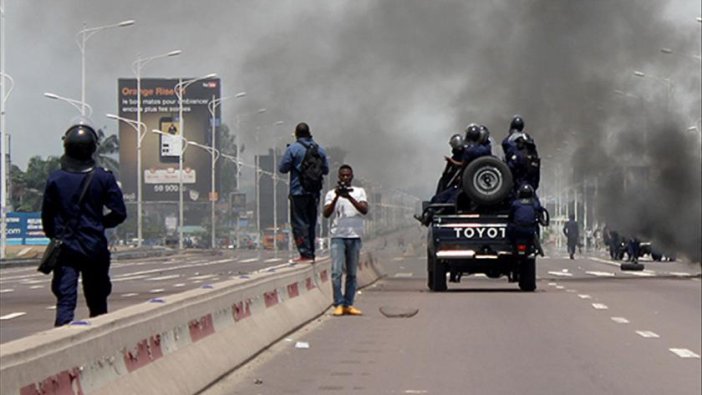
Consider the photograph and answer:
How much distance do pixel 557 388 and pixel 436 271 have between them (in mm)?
14004

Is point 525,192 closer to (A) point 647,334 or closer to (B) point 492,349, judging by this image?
(A) point 647,334

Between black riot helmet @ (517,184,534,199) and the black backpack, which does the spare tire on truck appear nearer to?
black riot helmet @ (517,184,534,199)

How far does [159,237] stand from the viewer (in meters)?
153

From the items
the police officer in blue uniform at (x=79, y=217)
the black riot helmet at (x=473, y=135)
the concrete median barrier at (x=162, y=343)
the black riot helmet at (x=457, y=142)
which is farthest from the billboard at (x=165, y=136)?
the police officer in blue uniform at (x=79, y=217)

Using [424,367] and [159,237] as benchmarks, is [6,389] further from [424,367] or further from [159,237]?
[159,237]

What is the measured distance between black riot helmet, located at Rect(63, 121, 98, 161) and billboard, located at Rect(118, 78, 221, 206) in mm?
91504

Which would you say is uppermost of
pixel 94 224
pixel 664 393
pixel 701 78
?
pixel 701 78

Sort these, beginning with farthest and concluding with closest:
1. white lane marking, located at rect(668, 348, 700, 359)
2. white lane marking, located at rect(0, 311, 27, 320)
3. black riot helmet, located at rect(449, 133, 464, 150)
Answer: black riot helmet, located at rect(449, 133, 464, 150) → white lane marking, located at rect(0, 311, 27, 320) → white lane marking, located at rect(668, 348, 700, 359)

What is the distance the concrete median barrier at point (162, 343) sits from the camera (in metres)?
7.45

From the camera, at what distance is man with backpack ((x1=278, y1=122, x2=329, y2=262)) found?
70.4ft

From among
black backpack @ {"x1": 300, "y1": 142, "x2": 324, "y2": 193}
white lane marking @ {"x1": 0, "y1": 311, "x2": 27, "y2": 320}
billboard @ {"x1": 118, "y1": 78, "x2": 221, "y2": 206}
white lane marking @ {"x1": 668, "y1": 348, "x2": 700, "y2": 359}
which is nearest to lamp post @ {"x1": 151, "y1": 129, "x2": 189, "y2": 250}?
billboard @ {"x1": 118, "y1": 78, "x2": 221, "y2": 206}

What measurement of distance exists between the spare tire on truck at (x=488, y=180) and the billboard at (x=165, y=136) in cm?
7759

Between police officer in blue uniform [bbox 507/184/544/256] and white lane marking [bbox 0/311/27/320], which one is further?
police officer in blue uniform [bbox 507/184/544/256]

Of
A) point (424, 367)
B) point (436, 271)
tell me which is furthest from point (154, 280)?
point (424, 367)
